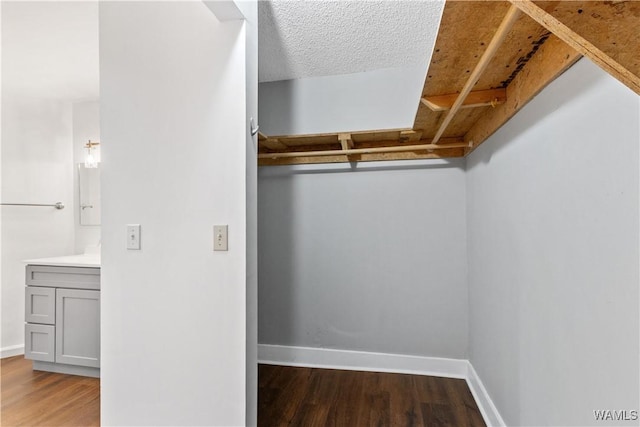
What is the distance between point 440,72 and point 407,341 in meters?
1.95

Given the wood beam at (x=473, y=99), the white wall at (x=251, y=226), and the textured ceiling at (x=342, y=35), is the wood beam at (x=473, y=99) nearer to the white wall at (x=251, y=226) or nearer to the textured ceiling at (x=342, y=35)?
the textured ceiling at (x=342, y=35)

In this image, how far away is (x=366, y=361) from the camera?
2432 mm

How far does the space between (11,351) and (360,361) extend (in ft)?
10.5

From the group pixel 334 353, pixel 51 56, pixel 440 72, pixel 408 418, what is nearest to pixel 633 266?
pixel 440 72

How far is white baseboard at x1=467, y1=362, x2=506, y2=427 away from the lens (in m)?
1.64

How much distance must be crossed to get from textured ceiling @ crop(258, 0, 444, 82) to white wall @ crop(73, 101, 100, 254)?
6.48 ft

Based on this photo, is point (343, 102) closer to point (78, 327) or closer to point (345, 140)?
point (345, 140)

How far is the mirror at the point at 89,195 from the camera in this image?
311cm

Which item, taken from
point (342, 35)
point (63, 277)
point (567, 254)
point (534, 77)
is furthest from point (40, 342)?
point (534, 77)

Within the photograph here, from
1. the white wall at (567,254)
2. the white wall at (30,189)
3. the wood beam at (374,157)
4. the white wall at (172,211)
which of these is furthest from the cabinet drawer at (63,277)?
the white wall at (567,254)

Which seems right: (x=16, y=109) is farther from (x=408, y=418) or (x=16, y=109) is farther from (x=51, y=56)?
(x=408, y=418)

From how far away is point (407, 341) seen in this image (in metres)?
2.39

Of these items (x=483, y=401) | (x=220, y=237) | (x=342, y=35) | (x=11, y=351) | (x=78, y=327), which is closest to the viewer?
(x=220, y=237)

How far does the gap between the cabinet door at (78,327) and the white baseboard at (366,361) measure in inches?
50.6
